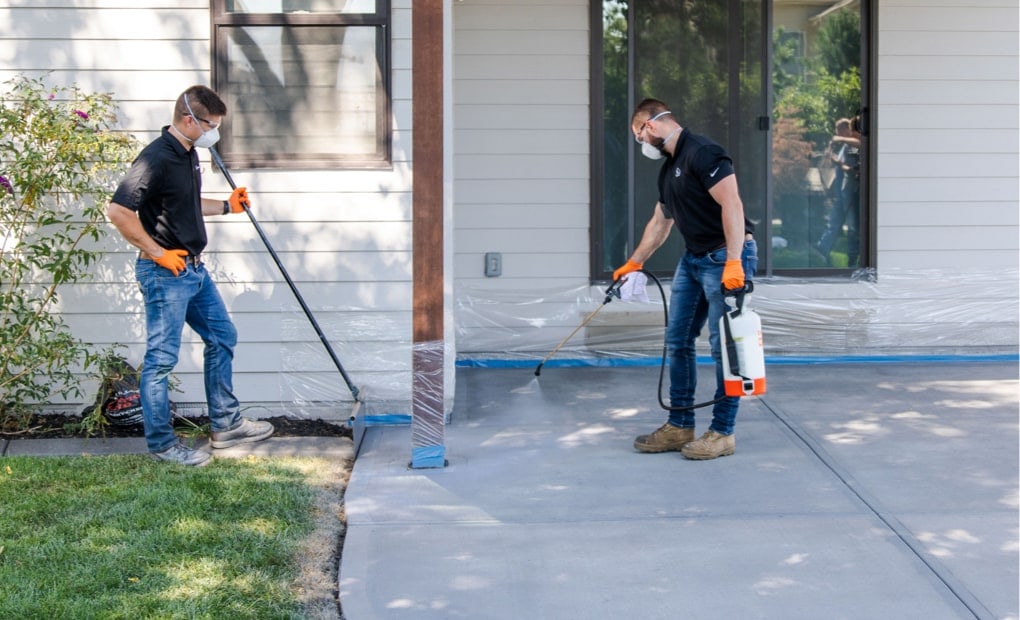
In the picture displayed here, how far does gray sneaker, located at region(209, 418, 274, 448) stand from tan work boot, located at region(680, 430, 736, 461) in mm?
2160

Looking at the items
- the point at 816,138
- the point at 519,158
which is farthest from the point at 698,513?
the point at 816,138

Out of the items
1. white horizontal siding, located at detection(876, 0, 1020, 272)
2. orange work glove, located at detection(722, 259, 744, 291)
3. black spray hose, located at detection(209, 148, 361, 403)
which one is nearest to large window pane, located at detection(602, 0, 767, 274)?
white horizontal siding, located at detection(876, 0, 1020, 272)

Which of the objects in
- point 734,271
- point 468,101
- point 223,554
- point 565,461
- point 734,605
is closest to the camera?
point 734,605

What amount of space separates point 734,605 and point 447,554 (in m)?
1.16

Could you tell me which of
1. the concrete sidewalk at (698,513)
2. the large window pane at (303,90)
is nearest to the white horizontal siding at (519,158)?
the concrete sidewalk at (698,513)

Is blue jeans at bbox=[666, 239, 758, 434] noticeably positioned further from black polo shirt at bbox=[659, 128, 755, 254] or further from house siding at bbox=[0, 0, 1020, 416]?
house siding at bbox=[0, 0, 1020, 416]

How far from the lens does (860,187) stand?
848 centimetres

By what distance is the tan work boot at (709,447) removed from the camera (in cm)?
603

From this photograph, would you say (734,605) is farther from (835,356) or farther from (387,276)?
(835,356)

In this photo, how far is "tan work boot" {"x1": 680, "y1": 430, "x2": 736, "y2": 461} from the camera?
19.8ft

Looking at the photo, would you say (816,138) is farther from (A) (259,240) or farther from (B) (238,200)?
(B) (238,200)

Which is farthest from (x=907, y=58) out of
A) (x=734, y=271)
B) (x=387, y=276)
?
(x=387, y=276)

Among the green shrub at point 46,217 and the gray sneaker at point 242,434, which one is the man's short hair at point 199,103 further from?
the gray sneaker at point 242,434

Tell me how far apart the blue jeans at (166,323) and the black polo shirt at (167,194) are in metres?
0.14
